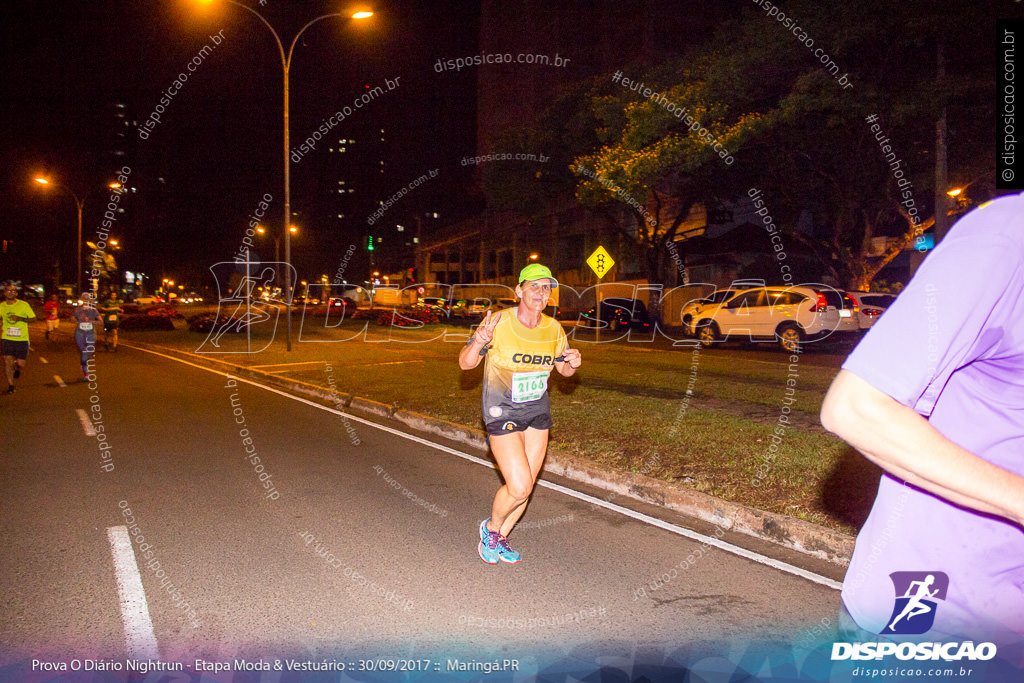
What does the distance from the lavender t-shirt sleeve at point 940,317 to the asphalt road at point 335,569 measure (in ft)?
9.35

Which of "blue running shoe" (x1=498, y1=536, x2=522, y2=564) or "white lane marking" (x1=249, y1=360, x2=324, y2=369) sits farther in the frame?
"white lane marking" (x1=249, y1=360, x2=324, y2=369)

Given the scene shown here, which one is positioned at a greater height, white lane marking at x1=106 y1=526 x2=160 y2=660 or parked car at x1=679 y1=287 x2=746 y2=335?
parked car at x1=679 y1=287 x2=746 y2=335

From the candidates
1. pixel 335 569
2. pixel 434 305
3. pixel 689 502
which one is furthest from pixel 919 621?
pixel 434 305

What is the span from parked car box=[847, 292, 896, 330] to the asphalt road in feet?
50.6

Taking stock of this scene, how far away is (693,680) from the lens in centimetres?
317

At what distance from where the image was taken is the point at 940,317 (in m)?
1.07

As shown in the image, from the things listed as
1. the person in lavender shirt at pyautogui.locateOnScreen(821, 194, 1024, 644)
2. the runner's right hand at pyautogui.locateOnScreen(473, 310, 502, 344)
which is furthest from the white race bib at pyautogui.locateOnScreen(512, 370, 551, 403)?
the person in lavender shirt at pyautogui.locateOnScreen(821, 194, 1024, 644)

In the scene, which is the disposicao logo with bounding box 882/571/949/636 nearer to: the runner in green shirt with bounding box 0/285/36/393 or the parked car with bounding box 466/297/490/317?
the runner in green shirt with bounding box 0/285/36/393

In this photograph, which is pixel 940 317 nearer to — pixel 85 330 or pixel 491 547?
pixel 491 547

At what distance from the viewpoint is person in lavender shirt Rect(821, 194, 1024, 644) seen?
107cm

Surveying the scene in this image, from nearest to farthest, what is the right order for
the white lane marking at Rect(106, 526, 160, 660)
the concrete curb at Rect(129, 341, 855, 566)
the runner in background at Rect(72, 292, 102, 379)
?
the white lane marking at Rect(106, 526, 160, 660) < the concrete curb at Rect(129, 341, 855, 566) < the runner in background at Rect(72, 292, 102, 379)

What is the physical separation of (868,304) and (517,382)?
18306 millimetres

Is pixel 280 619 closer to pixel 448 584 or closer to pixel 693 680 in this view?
pixel 448 584

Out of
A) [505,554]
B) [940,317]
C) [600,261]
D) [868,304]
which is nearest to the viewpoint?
[940,317]
